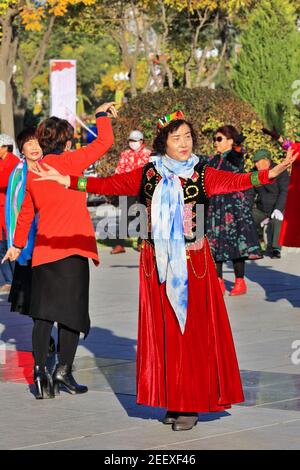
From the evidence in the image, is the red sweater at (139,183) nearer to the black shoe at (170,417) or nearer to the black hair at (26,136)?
the black shoe at (170,417)

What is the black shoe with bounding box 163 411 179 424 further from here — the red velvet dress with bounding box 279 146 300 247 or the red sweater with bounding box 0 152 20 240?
the red sweater with bounding box 0 152 20 240

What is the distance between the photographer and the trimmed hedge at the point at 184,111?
68.7 feet

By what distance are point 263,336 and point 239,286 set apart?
9.94 feet

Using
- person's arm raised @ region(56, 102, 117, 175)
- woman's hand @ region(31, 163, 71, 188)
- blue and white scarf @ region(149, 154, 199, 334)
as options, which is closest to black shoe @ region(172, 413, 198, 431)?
blue and white scarf @ region(149, 154, 199, 334)

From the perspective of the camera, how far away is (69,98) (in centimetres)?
2812

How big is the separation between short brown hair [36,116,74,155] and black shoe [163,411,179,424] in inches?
81.2

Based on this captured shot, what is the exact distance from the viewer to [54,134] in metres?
8.48

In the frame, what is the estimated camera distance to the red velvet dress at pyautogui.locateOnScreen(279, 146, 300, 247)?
12.2m

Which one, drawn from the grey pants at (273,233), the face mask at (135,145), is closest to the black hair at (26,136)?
the face mask at (135,145)

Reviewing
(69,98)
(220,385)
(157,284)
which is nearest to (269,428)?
(220,385)

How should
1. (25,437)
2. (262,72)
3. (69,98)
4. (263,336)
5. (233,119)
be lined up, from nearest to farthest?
(25,437) → (263,336) → (233,119) → (69,98) → (262,72)

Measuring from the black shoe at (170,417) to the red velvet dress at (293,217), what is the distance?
4986 millimetres

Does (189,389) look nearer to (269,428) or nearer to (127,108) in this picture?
(269,428)

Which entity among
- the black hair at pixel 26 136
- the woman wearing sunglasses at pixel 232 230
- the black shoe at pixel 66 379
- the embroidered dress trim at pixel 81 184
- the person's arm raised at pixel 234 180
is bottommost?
the woman wearing sunglasses at pixel 232 230
